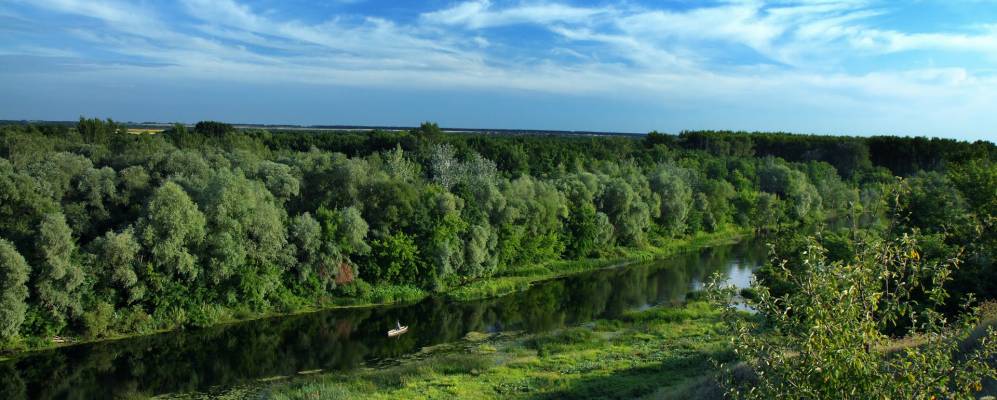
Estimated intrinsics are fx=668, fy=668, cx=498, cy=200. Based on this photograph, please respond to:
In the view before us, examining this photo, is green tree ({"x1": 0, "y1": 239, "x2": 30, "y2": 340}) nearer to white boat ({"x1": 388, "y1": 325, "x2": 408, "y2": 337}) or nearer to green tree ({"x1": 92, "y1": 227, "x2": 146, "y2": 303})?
green tree ({"x1": 92, "y1": 227, "x2": 146, "y2": 303})

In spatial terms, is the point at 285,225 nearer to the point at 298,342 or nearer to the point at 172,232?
the point at 172,232

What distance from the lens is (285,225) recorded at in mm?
41250

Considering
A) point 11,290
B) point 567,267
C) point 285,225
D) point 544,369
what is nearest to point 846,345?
point 544,369

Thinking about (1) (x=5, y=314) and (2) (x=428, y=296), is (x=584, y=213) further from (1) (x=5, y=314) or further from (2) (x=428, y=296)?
(1) (x=5, y=314)

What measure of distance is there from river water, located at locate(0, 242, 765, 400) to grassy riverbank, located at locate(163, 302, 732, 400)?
2.13 metres

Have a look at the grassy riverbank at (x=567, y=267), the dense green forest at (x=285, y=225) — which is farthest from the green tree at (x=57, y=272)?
the grassy riverbank at (x=567, y=267)

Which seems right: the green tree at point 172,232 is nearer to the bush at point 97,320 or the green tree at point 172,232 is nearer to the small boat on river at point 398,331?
the bush at point 97,320

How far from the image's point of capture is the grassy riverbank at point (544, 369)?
77.9ft

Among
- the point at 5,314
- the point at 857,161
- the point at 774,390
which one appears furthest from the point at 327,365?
the point at 857,161

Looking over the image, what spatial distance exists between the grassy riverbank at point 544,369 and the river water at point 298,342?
2.13 meters

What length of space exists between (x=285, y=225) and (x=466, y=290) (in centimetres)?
1237

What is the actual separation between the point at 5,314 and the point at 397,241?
21.2 meters

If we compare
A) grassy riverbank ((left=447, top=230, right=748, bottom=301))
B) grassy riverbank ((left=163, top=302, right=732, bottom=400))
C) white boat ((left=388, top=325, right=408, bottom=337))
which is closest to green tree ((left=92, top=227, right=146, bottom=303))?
grassy riverbank ((left=163, top=302, right=732, bottom=400))

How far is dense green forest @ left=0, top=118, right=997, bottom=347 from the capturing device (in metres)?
31.6
